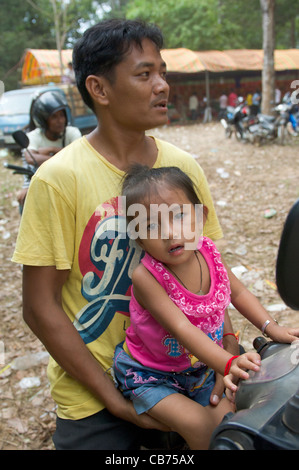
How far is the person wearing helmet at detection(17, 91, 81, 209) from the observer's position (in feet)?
13.3

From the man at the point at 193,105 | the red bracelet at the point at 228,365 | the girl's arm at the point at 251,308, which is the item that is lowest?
the man at the point at 193,105

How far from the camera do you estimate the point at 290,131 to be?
11078 mm

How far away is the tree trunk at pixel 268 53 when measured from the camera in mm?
10383

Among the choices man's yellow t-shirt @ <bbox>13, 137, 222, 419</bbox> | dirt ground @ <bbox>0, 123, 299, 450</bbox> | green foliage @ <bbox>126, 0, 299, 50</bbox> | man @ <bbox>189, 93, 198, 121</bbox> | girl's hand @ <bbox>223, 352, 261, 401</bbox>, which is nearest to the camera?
girl's hand @ <bbox>223, 352, 261, 401</bbox>

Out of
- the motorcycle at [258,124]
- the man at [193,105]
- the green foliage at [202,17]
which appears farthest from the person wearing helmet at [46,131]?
the green foliage at [202,17]

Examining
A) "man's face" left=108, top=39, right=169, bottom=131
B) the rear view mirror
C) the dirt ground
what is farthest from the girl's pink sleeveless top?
the dirt ground

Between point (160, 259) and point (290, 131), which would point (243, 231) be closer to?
point (160, 259)

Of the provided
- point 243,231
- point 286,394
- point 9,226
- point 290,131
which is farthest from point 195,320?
point 290,131

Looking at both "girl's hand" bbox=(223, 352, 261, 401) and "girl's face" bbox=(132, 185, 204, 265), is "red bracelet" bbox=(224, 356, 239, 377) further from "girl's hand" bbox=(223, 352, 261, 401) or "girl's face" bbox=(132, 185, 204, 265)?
"girl's face" bbox=(132, 185, 204, 265)

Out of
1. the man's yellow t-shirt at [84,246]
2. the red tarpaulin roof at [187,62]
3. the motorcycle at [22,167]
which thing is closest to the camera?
the man's yellow t-shirt at [84,246]

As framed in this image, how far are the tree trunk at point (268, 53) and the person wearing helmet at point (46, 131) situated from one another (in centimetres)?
782

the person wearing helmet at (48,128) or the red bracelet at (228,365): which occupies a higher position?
the person wearing helmet at (48,128)

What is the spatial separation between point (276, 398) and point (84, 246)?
0.91 metres

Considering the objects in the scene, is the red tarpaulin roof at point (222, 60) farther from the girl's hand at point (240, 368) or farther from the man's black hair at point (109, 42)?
the girl's hand at point (240, 368)
